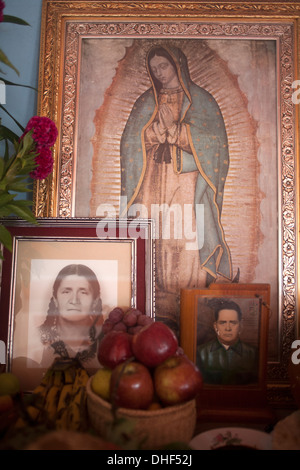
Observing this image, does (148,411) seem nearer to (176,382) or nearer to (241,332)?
(176,382)

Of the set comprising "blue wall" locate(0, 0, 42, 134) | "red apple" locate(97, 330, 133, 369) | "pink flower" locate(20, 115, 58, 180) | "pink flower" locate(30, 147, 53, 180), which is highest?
"blue wall" locate(0, 0, 42, 134)

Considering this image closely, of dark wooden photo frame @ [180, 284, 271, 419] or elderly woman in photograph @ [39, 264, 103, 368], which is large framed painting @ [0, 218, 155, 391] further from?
dark wooden photo frame @ [180, 284, 271, 419]

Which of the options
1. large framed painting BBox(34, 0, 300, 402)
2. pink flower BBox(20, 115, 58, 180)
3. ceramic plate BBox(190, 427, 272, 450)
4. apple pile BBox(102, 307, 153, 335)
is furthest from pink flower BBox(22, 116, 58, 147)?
ceramic plate BBox(190, 427, 272, 450)

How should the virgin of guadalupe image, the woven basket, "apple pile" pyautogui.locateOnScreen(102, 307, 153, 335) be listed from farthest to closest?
the virgin of guadalupe image
"apple pile" pyautogui.locateOnScreen(102, 307, 153, 335)
the woven basket

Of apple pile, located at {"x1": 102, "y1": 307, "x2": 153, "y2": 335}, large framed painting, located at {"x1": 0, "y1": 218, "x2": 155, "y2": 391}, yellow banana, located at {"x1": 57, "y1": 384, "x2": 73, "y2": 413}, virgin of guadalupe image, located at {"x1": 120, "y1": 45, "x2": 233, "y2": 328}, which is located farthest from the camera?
virgin of guadalupe image, located at {"x1": 120, "y1": 45, "x2": 233, "y2": 328}

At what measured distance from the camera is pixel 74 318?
1.13 m

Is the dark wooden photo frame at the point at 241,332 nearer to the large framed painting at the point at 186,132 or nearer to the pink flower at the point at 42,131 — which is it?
the large framed painting at the point at 186,132

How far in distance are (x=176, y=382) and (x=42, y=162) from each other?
0.75m

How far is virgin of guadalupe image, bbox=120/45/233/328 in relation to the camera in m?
1.28

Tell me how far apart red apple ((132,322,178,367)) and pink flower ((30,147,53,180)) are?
1.99ft

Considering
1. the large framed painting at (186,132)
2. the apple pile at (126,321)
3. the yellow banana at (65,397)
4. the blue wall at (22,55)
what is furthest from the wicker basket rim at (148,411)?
the blue wall at (22,55)

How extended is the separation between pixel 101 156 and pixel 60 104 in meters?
0.25

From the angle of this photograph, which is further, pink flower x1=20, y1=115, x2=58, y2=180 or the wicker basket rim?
pink flower x1=20, y1=115, x2=58, y2=180

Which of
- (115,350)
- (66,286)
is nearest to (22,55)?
(66,286)
